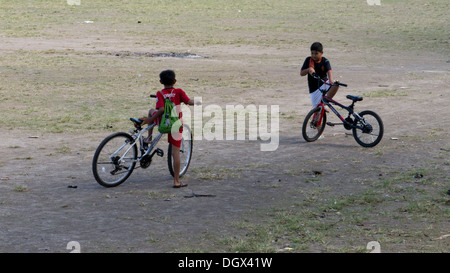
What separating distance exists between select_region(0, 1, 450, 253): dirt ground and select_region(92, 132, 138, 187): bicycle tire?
0.44ft

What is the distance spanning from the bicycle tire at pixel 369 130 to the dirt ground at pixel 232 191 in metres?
0.16

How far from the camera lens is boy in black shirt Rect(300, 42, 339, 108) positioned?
1045 centimetres

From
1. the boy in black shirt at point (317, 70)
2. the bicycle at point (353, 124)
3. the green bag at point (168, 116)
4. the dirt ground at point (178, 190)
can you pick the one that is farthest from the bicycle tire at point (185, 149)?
the boy in black shirt at point (317, 70)

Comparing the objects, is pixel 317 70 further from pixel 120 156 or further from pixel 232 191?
pixel 120 156

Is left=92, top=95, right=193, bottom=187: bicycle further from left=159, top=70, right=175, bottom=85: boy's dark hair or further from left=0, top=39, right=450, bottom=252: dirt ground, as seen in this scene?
left=159, top=70, right=175, bottom=85: boy's dark hair

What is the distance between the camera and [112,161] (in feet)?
26.0

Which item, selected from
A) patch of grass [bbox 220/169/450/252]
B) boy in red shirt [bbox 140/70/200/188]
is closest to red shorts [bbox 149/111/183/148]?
boy in red shirt [bbox 140/70/200/188]

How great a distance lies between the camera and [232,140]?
11.0 meters

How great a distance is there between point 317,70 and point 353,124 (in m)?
1.09

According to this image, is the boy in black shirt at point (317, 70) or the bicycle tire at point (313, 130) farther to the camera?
the bicycle tire at point (313, 130)

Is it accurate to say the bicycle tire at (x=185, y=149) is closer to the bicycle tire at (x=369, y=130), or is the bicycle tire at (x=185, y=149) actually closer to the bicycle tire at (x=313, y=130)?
the bicycle tire at (x=313, y=130)

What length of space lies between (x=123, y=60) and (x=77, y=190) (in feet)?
46.3

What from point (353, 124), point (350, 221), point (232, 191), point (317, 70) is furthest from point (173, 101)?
point (353, 124)

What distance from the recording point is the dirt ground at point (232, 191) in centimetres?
618
